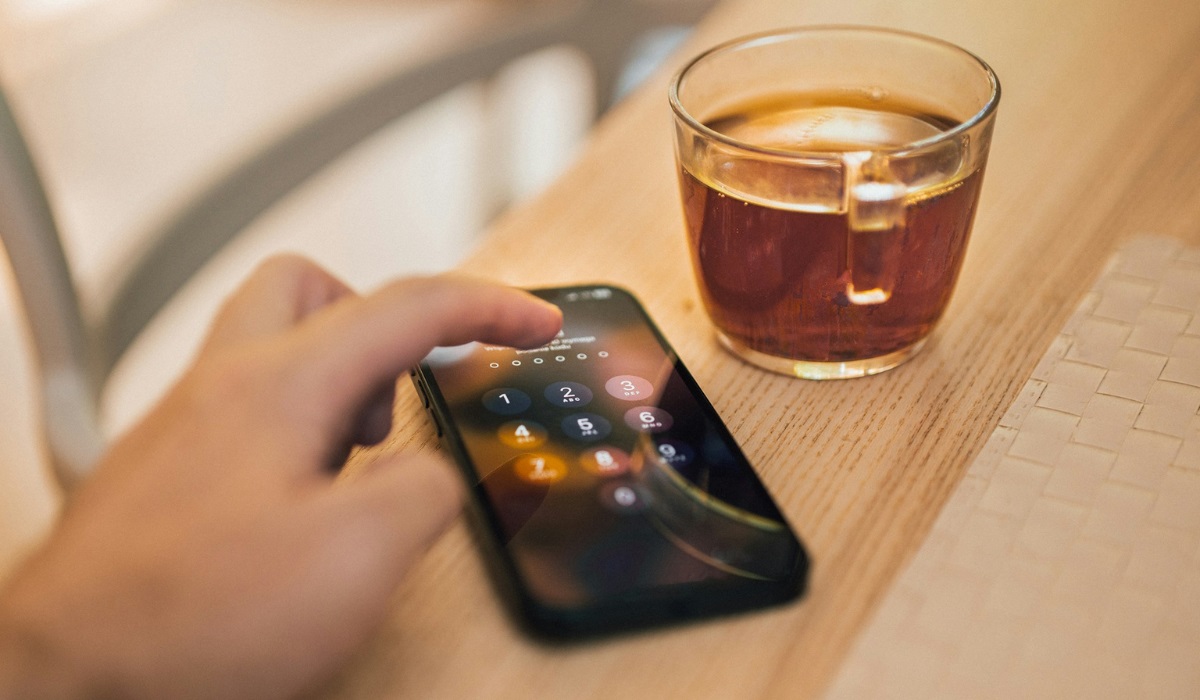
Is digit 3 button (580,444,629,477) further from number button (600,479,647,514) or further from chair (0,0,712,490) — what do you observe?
chair (0,0,712,490)

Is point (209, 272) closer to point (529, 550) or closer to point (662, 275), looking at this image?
point (662, 275)

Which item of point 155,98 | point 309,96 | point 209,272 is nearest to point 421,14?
point 309,96

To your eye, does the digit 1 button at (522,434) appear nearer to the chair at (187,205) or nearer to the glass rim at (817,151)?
the glass rim at (817,151)

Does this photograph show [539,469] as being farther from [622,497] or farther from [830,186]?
[830,186]

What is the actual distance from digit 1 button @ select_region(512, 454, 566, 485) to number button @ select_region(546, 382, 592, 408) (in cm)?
3

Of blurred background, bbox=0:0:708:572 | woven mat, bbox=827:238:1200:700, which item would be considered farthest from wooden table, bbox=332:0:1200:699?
blurred background, bbox=0:0:708:572

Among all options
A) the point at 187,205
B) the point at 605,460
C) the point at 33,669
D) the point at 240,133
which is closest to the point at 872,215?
the point at 605,460

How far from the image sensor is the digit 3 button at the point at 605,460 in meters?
0.34

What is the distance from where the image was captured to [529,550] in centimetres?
31

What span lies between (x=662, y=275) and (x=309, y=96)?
149 cm

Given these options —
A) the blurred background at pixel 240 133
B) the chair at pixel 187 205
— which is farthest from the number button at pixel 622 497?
the blurred background at pixel 240 133

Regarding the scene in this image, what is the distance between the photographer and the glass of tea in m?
0.36

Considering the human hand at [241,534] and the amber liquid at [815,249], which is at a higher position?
the human hand at [241,534]

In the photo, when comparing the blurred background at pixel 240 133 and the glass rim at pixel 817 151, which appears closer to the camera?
the glass rim at pixel 817 151
